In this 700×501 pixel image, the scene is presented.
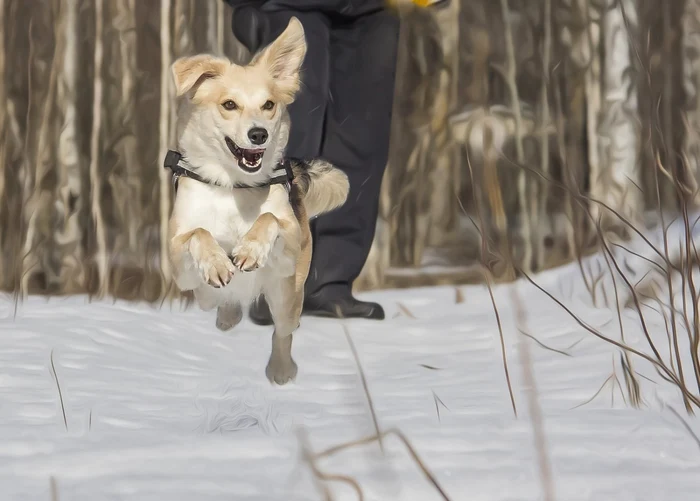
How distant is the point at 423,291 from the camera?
4.29m

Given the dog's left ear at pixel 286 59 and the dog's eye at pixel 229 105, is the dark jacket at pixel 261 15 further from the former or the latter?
the dog's eye at pixel 229 105

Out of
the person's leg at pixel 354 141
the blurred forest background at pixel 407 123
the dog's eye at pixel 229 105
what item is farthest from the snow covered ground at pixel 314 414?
the blurred forest background at pixel 407 123

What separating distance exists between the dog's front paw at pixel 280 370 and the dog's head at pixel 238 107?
1.74ft

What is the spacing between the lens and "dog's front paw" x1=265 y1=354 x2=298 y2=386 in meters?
2.42

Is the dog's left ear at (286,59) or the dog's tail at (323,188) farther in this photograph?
the dog's tail at (323,188)

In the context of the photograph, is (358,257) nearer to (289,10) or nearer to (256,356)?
(256,356)

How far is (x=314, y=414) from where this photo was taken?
1881 millimetres

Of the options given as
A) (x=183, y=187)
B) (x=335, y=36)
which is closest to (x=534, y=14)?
(x=335, y=36)

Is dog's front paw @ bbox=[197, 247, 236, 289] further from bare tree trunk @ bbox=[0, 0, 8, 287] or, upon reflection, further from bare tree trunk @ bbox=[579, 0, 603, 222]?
bare tree trunk @ bbox=[579, 0, 603, 222]

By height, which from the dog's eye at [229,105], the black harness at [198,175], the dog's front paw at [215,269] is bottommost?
the dog's front paw at [215,269]

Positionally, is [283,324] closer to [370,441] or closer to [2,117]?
[370,441]

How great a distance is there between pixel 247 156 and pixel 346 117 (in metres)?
0.92

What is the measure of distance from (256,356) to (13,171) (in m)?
2.45

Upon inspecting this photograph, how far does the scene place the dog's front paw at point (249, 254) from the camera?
2094 millimetres
